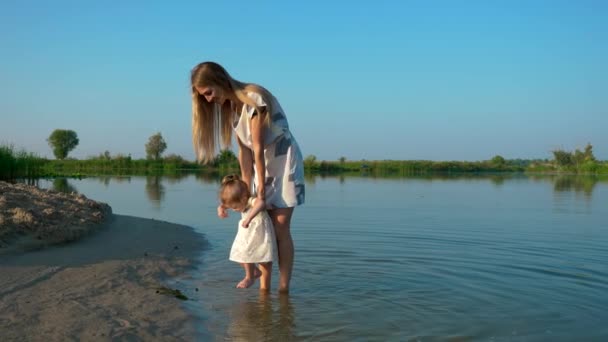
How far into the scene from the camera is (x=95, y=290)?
3791 millimetres

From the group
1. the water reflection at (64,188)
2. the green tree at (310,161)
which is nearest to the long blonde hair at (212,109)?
the water reflection at (64,188)

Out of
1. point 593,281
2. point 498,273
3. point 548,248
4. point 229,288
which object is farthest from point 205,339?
point 548,248

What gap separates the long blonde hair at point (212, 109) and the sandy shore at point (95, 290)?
1.13 metres

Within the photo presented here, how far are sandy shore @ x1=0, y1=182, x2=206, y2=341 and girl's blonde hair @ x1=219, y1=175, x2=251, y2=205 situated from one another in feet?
2.62

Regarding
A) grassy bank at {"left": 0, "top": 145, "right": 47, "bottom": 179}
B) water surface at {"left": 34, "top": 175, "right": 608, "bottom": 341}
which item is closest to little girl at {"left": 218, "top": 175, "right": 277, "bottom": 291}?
water surface at {"left": 34, "top": 175, "right": 608, "bottom": 341}

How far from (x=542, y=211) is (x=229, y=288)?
9241mm

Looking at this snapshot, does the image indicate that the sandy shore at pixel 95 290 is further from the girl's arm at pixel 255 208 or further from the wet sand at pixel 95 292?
the girl's arm at pixel 255 208

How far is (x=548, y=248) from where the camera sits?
6.47m

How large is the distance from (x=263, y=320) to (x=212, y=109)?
1623mm

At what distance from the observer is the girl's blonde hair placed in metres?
3.97

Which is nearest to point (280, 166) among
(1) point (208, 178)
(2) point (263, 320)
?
(2) point (263, 320)

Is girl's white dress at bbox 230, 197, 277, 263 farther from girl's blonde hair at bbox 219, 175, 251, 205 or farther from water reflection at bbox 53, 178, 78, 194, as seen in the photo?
water reflection at bbox 53, 178, 78, 194

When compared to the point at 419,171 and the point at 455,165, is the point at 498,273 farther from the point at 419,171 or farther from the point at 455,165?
the point at 455,165

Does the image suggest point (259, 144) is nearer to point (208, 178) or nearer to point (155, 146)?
point (208, 178)
